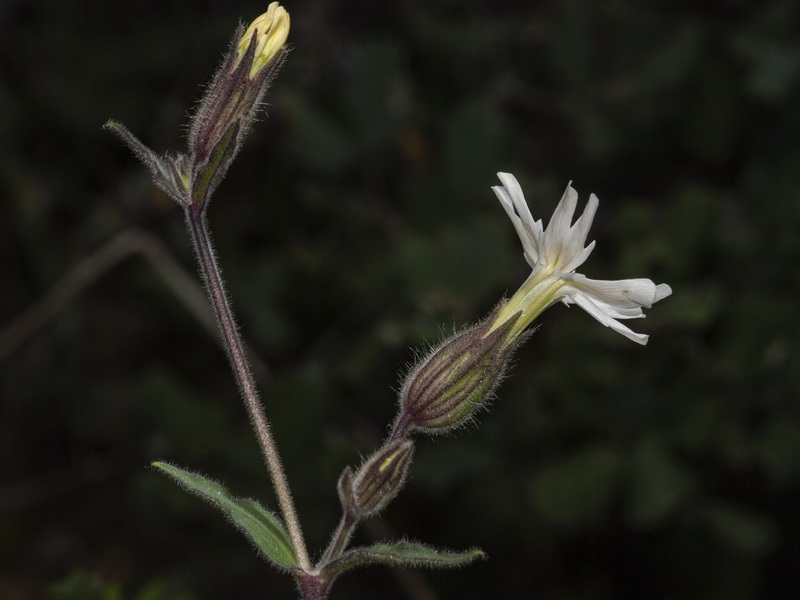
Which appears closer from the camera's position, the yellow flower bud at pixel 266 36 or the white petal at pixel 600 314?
the white petal at pixel 600 314

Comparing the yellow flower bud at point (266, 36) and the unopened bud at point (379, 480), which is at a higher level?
the yellow flower bud at point (266, 36)

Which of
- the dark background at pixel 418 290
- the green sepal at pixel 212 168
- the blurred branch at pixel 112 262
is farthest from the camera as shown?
the blurred branch at pixel 112 262

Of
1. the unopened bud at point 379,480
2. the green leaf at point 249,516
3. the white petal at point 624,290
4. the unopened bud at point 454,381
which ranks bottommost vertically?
the green leaf at point 249,516

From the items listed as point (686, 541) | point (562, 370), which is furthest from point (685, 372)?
point (686, 541)

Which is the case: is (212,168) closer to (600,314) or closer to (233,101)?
(233,101)

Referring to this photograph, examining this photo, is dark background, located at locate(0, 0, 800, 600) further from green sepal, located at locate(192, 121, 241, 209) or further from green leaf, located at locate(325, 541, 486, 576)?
green sepal, located at locate(192, 121, 241, 209)

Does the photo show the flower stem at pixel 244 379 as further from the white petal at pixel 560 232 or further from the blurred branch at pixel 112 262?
the blurred branch at pixel 112 262

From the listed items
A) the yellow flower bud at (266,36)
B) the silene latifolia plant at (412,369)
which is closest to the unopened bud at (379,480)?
the silene latifolia plant at (412,369)

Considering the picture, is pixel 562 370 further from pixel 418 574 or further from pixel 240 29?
pixel 240 29
